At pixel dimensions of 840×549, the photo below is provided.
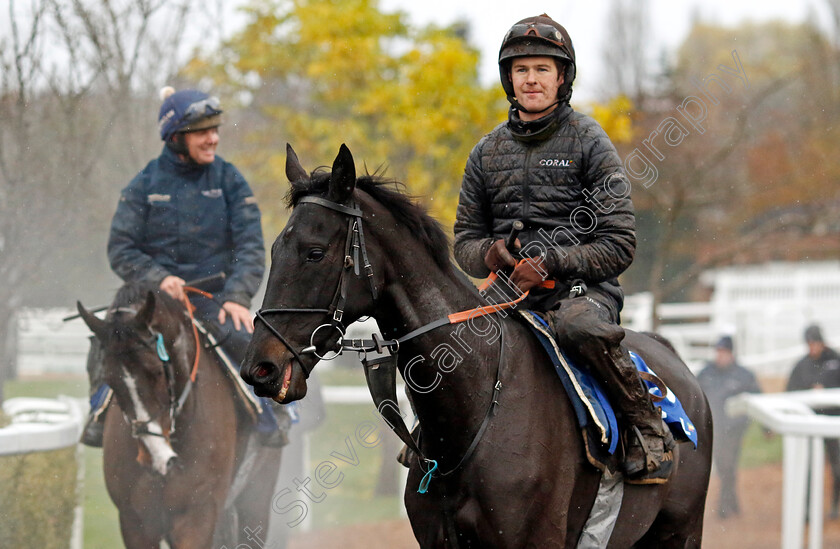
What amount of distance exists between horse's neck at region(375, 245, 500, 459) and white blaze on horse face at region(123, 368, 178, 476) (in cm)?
213

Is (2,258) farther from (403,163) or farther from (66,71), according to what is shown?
(403,163)

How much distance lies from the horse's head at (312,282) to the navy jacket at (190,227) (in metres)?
2.80

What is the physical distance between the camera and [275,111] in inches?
408

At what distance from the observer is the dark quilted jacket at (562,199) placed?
391 cm

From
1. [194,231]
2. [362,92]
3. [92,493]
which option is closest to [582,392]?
[194,231]

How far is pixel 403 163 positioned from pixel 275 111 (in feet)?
5.41

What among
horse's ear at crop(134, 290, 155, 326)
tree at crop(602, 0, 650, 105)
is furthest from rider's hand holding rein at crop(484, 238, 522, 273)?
tree at crop(602, 0, 650, 105)

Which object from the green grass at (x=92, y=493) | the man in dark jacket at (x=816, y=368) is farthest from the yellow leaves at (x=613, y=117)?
the green grass at (x=92, y=493)

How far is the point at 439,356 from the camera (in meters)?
3.49

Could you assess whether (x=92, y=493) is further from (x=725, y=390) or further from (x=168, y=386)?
(x=725, y=390)

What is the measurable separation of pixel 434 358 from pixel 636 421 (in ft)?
3.49

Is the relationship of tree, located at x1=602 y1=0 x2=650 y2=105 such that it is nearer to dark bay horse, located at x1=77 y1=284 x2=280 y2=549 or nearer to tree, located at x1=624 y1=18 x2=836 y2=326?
tree, located at x1=624 y1=18 x2=836 y2=326

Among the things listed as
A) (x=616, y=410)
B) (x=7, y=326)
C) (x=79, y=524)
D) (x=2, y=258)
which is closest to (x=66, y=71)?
(x=2, y=258)

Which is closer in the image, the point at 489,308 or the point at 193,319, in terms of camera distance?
the point at 489,308
